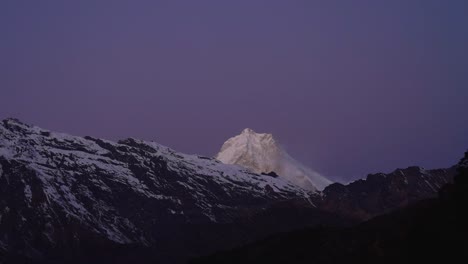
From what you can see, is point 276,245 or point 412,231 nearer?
point 412,231

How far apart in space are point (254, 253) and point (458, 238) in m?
76.9

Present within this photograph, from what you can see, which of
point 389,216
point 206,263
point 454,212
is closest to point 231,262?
point 206,263

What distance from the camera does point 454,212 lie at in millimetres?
111188

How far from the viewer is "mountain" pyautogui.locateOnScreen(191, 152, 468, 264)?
105 m

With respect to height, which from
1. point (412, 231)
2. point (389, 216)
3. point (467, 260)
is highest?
point (389, 216)

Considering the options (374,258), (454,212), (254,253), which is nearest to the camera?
(454,212)

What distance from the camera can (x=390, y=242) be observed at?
12275 centimetres

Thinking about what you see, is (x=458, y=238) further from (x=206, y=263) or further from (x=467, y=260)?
(x=206, y=263)

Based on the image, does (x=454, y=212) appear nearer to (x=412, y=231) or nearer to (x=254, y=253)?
(x=412, y=231)

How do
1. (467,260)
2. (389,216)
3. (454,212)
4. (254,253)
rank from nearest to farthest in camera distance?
(467,260) < (454,212) < (254,253) < (389,216)

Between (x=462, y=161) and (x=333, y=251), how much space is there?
41.2m

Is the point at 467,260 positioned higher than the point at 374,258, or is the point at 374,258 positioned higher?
the point at 374,258

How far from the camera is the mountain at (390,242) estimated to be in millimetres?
105125

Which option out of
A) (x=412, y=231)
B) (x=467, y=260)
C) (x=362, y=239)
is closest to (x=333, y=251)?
(x=362, y=239)
